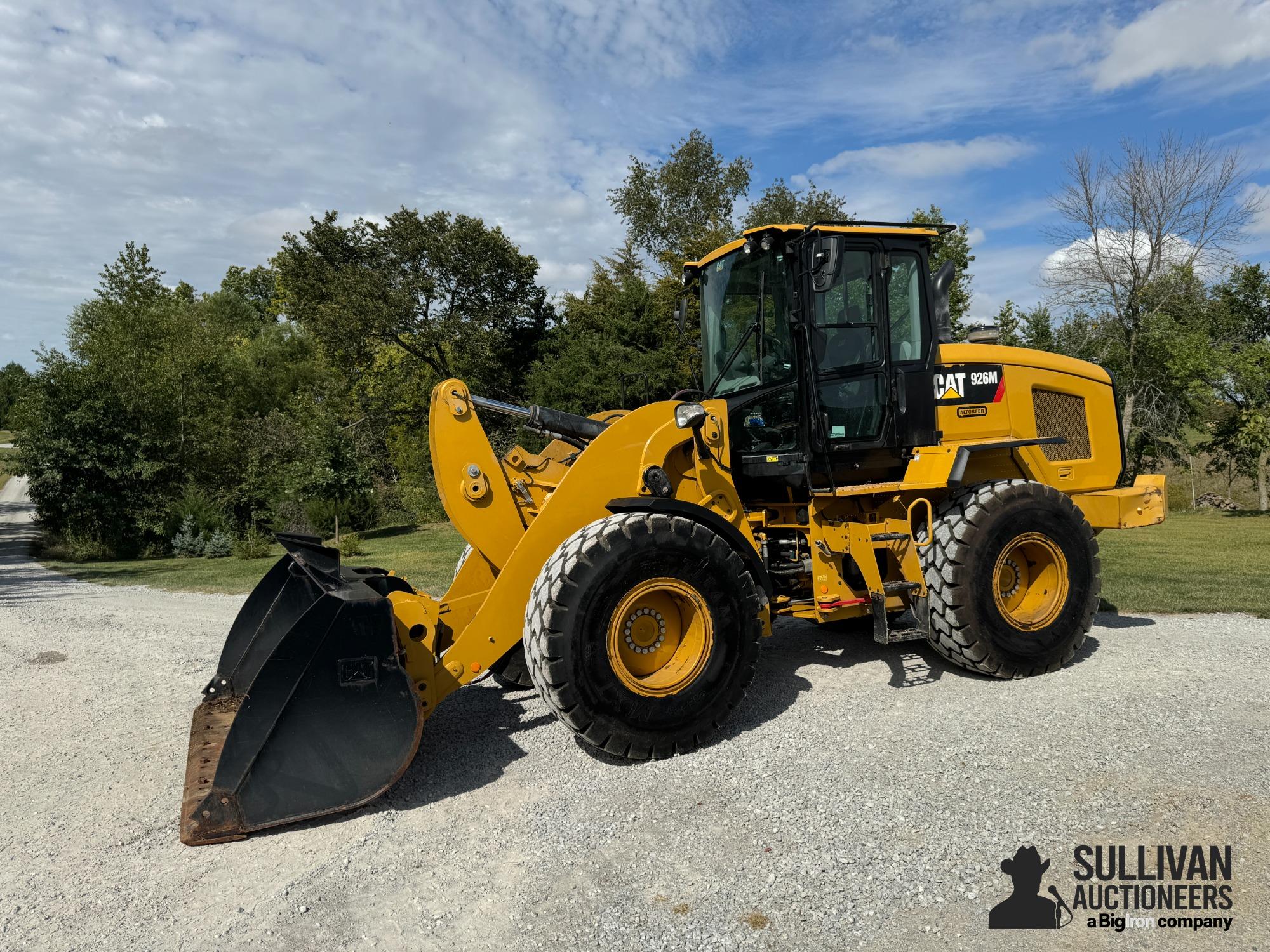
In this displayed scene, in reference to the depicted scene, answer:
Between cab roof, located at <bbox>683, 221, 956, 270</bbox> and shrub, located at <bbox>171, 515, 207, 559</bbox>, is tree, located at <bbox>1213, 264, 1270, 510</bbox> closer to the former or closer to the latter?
cab roof, located at <bbox>683, 221, 956, 270</bbox>

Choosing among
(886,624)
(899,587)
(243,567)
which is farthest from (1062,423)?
(243,567)

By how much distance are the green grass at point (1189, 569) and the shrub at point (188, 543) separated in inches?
768

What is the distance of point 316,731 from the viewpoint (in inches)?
142

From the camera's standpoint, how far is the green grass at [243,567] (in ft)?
42.7

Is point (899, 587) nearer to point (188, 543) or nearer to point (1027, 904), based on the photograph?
point (1027, 904)

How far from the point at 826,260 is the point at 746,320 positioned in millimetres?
894

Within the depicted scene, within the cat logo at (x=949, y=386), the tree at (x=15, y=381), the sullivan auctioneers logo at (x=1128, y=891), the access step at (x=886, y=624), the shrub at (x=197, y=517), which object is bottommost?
the sullivan auctioneers logo at (x=1128, y=891)

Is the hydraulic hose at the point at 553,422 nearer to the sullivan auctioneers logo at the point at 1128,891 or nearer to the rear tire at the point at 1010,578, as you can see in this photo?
the rear tire at the point at 1010,578

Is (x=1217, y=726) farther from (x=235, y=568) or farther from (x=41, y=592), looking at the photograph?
(x=235, y=568)

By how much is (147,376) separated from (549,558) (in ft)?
80.8

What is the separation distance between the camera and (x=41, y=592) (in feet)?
41.6

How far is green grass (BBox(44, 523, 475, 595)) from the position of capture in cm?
1301

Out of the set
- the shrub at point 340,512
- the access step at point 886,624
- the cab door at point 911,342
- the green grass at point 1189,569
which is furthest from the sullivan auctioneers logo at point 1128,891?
the shrub at point 340,512

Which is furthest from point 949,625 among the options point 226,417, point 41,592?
point 226,417
